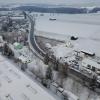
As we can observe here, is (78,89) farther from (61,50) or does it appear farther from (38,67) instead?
(61,50)

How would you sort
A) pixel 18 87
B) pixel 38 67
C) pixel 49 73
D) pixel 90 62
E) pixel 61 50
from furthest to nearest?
pixel 61 50, pixel 38 67, pixel 90 62, pixel 49 73, pixel 18 87

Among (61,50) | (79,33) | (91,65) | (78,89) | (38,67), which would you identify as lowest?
(78,89)

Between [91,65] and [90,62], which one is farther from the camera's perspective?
[90,62]

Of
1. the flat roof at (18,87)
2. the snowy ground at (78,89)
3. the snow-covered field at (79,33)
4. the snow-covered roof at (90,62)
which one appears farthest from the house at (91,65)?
the flat roof at (18,87)

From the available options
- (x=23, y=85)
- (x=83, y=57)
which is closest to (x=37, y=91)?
(x=23, y=85)

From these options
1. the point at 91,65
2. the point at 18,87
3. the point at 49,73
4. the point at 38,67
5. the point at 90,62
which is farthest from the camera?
the point at 38,67

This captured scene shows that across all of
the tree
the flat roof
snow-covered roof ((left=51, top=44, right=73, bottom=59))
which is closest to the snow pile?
the tree

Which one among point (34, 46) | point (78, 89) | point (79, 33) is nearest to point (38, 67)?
point (78, 89)

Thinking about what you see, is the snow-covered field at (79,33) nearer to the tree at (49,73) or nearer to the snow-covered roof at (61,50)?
the snow-covered roof at (61,50)

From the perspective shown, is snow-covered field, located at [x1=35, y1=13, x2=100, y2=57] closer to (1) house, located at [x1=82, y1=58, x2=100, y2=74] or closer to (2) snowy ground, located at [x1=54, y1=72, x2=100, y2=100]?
(1) house, located at [x1=82, y1=58, x2=100, y2=74]

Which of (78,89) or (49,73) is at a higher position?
(49,73)

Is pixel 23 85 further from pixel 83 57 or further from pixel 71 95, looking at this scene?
pixel 83 57
